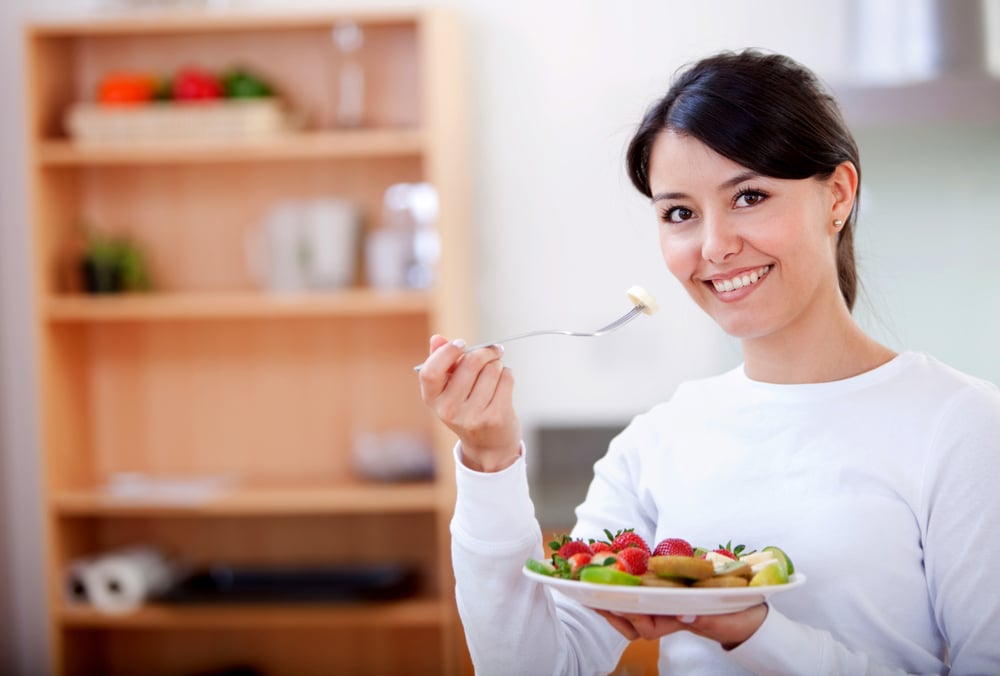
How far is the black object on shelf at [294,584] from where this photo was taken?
300 cm

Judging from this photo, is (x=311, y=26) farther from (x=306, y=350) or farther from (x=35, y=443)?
(x=35, y=443)

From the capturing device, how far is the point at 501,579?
1182 millimetres

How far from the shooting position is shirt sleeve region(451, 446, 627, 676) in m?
1.18

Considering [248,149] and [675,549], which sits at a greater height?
[248,149]

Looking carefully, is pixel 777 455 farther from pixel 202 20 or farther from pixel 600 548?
pixel 202 20

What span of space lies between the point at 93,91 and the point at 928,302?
2399 mm

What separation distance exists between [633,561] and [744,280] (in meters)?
0.33

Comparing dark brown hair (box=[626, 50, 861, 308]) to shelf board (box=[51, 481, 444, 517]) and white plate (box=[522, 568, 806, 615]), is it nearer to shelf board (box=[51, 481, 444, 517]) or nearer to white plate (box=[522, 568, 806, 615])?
white plate (box=[522, 568, 806, 615])

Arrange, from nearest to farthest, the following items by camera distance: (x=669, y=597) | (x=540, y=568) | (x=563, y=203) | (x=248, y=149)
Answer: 1. (x=669, y=597)
2. (x=540, y=568)
3. (x=248, y=149)
4. (x=563, y=203)

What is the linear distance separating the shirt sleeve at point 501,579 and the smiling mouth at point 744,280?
0.29 m

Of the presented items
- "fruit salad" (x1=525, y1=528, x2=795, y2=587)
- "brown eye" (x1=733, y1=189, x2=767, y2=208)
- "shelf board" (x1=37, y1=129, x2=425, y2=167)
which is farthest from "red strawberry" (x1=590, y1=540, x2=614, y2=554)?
"shelf board" (x1=37, y1=129, x2=425, y2=167)

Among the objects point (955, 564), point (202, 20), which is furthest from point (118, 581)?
point (955, 564)

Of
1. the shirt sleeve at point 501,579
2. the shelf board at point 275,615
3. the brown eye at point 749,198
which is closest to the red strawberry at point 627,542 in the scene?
the shirt sleeve at point 501,579


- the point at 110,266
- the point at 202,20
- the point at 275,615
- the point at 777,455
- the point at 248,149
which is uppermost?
A: the point at 202,20
